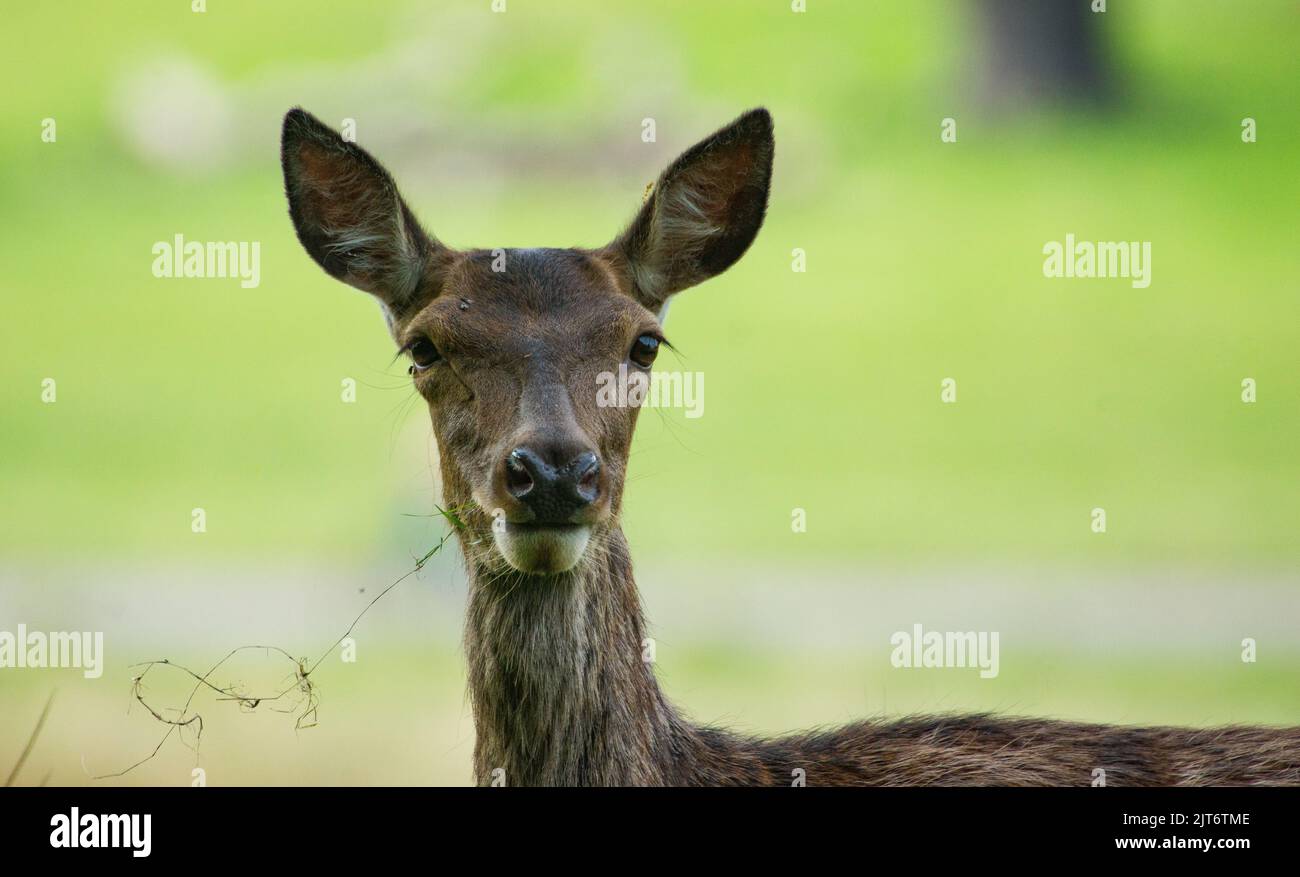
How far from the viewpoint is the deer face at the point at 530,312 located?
6.72 m

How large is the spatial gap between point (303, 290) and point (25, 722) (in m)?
7.01

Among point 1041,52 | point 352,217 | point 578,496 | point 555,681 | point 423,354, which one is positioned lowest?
point 555,681


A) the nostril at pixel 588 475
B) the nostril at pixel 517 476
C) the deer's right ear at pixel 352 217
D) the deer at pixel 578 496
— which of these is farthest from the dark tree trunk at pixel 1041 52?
the nostril at pixel 517 476

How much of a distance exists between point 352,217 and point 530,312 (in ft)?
3.94

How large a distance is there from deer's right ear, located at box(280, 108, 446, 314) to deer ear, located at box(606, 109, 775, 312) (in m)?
1.03

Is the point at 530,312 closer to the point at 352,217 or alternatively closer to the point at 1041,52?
the point at 352,217

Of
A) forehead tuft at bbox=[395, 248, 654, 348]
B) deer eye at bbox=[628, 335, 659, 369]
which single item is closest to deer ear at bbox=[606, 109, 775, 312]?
forehead tuft at bbox=[395, 248, 654, 348]

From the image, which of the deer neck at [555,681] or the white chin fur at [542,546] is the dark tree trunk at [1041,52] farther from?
the white chin fur at [542,546]

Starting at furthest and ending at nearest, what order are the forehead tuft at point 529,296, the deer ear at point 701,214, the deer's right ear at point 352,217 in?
the deer ear at point 701,214 < the deer's right ear at point 352,217 < the forehead tuft at point 529,296

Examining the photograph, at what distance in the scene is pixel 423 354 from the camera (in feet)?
24.7

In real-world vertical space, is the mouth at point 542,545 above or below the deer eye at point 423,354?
below

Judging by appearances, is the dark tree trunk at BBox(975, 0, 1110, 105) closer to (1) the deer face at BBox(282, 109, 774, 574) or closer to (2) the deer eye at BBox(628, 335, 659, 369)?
(1) the deer face at BBox(282, 109, 774, 574)

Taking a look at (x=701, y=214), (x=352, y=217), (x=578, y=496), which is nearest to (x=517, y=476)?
(x=578, y=496)
